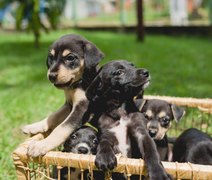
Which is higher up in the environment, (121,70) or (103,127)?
(121,70)

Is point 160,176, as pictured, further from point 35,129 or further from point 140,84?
point 35,129

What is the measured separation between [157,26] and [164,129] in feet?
36.7

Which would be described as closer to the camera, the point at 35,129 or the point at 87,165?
the point at 87,165

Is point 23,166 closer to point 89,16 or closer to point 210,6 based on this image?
point 210,6

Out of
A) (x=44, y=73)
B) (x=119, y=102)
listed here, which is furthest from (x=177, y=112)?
(x=44, y=73)

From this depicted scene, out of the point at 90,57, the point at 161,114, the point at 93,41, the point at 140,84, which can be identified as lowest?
the point at 93,41

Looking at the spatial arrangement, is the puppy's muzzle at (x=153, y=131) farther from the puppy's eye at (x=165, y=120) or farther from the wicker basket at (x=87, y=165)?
the wicker basket at (x=87, y=165)

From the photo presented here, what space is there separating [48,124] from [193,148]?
3.16 ft

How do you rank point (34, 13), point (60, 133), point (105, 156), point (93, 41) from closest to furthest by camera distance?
1. point (105, 156)
2. point (60, 133)
3. point (34, 13)
4. point (93, 41)

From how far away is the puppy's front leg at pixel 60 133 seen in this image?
253 cm

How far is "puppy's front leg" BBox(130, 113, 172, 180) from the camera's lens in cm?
232

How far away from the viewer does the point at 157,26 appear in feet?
46.1

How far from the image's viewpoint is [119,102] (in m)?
2.88

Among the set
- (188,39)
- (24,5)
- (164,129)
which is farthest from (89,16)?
(164,129)
